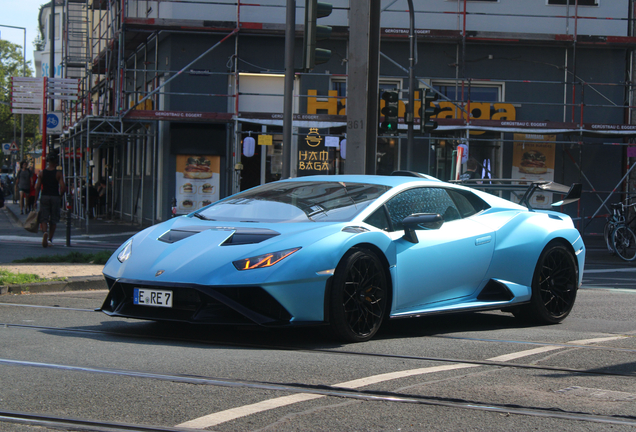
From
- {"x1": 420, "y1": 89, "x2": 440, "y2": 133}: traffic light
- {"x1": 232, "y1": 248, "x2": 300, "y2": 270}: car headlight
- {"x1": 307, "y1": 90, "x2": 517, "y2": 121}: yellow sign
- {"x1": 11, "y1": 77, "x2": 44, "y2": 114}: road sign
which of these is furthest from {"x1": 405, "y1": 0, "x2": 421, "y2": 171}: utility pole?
{"x1": 232, "y1": 248, "x2": 300, "y2": 270}: car headlight

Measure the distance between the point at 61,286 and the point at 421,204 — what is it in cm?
457

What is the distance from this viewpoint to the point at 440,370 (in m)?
5.03

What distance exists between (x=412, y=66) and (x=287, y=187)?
1276 cm

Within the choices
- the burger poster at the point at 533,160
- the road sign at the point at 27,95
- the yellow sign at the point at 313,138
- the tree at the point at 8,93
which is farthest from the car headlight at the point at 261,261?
the tree at the point at 8,93

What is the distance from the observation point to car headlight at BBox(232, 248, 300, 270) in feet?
18.1

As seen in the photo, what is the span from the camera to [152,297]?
572 centimetres

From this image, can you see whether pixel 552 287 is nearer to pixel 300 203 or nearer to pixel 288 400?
pixel 300 203

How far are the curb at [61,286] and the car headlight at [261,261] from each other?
4.27m

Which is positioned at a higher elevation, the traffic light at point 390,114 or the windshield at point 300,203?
the traffic light at point 390,114

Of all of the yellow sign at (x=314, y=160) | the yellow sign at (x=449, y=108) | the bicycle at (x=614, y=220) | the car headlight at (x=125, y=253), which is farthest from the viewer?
the yellow sign at (x=314, y=160)

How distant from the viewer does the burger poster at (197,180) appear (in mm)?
22500

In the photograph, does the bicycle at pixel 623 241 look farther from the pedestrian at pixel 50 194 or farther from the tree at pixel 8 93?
the tree at pixel 8 93

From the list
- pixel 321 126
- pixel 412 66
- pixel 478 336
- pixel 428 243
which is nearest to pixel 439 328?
pixel 478 336

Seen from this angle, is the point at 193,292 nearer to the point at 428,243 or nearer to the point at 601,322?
the point at 428,243
